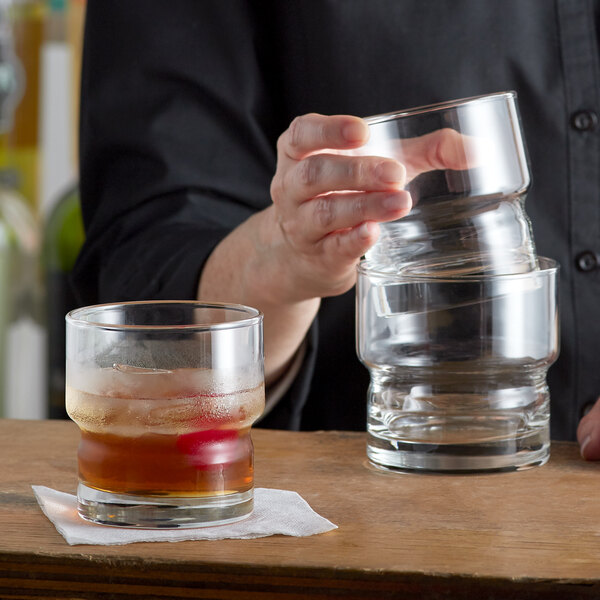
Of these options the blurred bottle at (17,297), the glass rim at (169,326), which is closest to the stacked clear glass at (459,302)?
the glass rim at (169,326)

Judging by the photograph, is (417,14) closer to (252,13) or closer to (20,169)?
(252,13)

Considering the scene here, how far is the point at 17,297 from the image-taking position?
2.35 metres

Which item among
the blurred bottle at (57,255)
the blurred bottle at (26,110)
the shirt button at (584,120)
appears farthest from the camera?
the blurred bottle at (26,110)

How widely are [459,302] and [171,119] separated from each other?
0.60 m

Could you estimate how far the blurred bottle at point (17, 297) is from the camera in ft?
7.54

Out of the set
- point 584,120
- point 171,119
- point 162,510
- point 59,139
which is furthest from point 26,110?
point 162,510

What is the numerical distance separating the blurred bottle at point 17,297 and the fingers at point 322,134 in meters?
1.61

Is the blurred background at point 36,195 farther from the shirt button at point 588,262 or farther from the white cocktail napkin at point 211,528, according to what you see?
the white cocktail napkin at point 211,528

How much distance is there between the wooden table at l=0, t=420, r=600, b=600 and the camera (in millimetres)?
537

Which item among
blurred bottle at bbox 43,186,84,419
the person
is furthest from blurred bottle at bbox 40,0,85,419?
the person

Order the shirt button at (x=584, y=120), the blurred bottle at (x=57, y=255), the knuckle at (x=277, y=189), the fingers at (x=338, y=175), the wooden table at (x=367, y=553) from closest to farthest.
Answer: the wooden table at (x=367, y=553) < the fingers at (x=338, y=175) < the knuckle at (x=277, y=189) < the shirt button at (x=584, y=120) < the blurred bottle at (x=57, y=255)

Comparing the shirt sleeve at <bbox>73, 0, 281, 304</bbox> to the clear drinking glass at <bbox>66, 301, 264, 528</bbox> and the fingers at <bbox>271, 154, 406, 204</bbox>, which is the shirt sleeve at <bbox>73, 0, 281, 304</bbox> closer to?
the fingers at <bbox>271, 154, 406, 204</bbox>

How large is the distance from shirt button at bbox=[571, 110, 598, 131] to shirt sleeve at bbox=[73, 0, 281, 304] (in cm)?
36

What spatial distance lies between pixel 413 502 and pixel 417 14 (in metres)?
0.71
